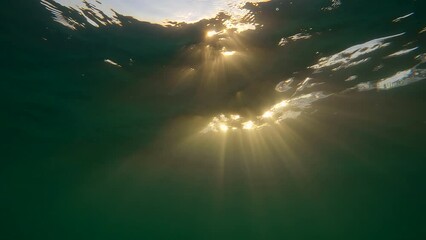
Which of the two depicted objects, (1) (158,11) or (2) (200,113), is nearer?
(1) (158,11)

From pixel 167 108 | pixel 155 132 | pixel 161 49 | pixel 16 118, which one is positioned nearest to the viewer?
pixel 161 49

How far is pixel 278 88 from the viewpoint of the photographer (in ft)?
50.5

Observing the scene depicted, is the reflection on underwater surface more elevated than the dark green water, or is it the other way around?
the dark green water

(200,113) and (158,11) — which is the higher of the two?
(200,113)

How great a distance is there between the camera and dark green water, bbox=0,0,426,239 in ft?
37.2

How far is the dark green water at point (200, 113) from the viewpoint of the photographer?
11328mm

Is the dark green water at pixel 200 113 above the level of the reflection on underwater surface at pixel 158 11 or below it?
above

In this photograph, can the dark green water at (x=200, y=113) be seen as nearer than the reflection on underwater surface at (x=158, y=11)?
No

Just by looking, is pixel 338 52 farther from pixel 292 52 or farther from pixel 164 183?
pixel 164 183

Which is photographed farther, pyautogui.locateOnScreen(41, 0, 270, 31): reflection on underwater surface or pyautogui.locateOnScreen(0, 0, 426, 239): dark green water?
pyautogui.locateOnScreen(0, 0, 426, 239): dark green water

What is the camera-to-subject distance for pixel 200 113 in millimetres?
18250

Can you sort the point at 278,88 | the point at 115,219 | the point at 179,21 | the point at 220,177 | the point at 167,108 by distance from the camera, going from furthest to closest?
the point at 115,219 → the point at 220,177 → the point at 167,108 → the point at 278,88 → the point at 179,21

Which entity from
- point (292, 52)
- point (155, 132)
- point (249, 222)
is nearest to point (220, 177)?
point (155, 132)

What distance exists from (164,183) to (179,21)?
98.8 ft
